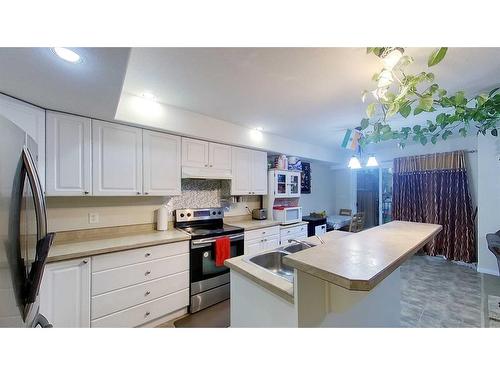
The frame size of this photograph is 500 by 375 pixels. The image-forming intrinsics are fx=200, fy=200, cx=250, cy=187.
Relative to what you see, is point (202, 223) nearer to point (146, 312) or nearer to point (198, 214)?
point (198, 214)

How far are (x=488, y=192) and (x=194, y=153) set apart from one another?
4393 mm

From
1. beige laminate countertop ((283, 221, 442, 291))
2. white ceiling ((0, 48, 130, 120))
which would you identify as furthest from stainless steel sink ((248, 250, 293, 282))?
white ceiling ((0, 48, 130, 120))

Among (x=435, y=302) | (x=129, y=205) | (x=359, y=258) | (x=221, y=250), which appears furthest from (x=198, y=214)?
(x=435, y=302)

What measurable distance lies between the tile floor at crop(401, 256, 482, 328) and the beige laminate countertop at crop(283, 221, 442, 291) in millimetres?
1497

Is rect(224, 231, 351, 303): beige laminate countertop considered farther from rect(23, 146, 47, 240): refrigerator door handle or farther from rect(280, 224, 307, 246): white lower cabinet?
rect(280, 224, 307, 246): white lower cabinet

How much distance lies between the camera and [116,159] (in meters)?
2.03

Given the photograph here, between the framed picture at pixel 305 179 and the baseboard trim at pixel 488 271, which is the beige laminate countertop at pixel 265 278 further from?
the baseboard trim at pixel 488 271

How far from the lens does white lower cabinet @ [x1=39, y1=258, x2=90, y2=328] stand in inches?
59.4

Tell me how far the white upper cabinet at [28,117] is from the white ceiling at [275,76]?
0.70 meters

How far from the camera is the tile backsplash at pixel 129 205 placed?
1.96 m

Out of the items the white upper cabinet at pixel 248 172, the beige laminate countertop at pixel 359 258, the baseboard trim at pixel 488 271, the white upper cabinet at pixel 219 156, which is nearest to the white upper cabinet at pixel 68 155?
the white upper cabinet at pixel 219 156
